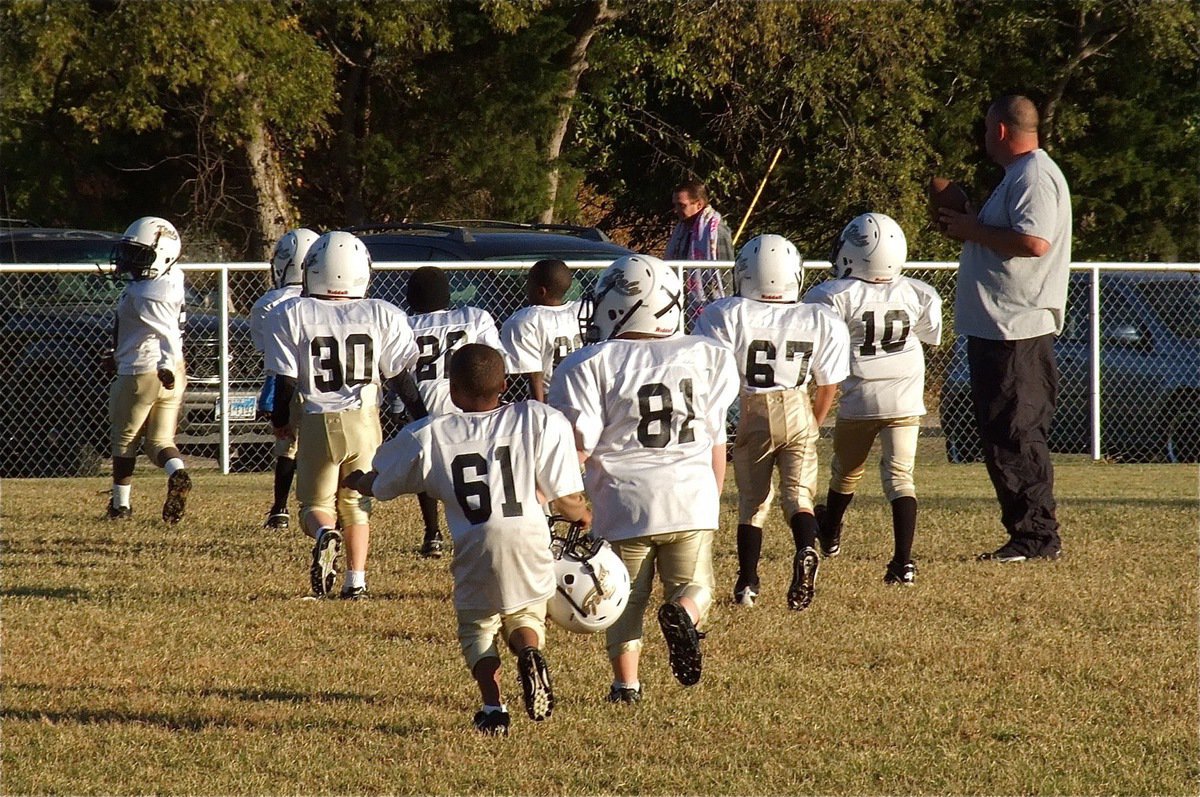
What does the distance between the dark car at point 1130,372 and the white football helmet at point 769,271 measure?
7292 mm

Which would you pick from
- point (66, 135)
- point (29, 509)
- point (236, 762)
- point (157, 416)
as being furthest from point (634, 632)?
point (66, 135)

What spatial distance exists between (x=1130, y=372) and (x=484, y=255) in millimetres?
5678

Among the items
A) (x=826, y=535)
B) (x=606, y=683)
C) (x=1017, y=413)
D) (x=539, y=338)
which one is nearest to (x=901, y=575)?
(x=826, y=535)

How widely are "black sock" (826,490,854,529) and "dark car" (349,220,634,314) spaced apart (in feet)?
14.0

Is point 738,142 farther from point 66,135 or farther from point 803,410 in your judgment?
point 803,410

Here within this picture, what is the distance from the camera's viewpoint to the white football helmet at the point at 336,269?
24.8 ft

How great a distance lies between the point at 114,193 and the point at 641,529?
1812 centimetres

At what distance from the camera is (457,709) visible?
19.0 feet

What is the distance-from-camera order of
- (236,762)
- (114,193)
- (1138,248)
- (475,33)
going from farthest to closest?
(1138,248)
(114,193)
(475,33)
(236,762)

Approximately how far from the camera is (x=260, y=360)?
526 inches

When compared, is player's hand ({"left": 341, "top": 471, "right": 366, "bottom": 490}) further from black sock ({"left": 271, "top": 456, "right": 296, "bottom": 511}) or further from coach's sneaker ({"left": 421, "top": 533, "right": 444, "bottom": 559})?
black sock ({"left": 271, "top": 456, "right": 296, "bottom": 511})

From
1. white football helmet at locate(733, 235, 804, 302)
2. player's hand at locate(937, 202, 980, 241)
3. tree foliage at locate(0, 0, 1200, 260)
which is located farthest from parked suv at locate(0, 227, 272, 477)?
white football helmet at locate(733, 235, 804, 302)

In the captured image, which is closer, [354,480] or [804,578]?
[354,480]

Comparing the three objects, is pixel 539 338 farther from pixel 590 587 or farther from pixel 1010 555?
pixel 590 587
